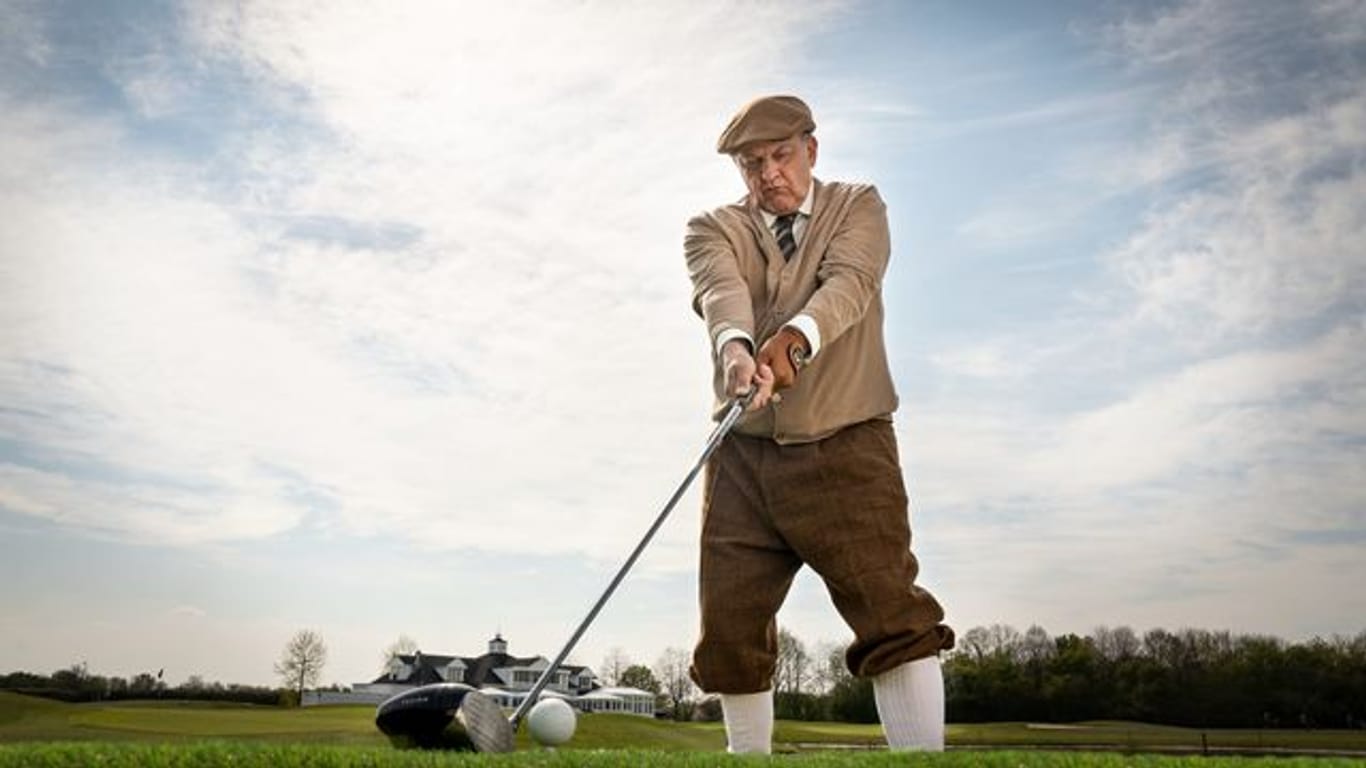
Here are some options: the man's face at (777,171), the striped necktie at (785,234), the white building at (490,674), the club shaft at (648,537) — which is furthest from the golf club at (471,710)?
the white building at (490,674)

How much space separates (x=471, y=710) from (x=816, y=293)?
2057 millimetres

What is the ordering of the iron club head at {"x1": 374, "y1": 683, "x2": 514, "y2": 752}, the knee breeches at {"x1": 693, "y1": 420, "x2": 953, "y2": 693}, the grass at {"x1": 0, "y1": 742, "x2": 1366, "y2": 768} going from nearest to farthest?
the grass at {"x1": 0, "y1": 742, "x2": 1366, "y2": 768} < the iron club head at {"x1": 374, "y1": 683, "x2": 514, "y2": 752} < the knee breeches at {"x1": 693, "y1": 420, "x2": 953, "y2": 693}

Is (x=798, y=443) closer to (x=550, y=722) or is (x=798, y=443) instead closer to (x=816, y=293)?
(x=816, y=293)

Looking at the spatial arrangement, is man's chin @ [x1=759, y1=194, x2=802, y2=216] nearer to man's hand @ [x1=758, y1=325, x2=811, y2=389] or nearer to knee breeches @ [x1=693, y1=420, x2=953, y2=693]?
man's hand @ [x1=758, y1=325, x2=811, y2=389]

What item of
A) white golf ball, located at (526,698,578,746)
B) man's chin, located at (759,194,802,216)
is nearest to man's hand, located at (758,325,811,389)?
man's chin, located at (759,194,802,216)

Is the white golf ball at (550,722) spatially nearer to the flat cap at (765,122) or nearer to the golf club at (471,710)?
the golf club at (471,710)

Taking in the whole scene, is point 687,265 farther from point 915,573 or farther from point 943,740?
point 943,740

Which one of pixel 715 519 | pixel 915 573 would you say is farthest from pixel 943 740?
pixel 715 519

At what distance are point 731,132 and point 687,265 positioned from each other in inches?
23.8

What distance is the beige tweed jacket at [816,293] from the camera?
4867 mm

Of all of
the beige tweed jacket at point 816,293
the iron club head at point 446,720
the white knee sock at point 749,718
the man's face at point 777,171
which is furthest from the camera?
the man's face at point 777,171

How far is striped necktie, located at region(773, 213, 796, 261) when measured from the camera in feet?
17.3

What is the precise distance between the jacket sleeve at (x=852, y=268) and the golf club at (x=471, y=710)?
46 cm

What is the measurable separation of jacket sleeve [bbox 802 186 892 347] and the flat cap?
423 mm
